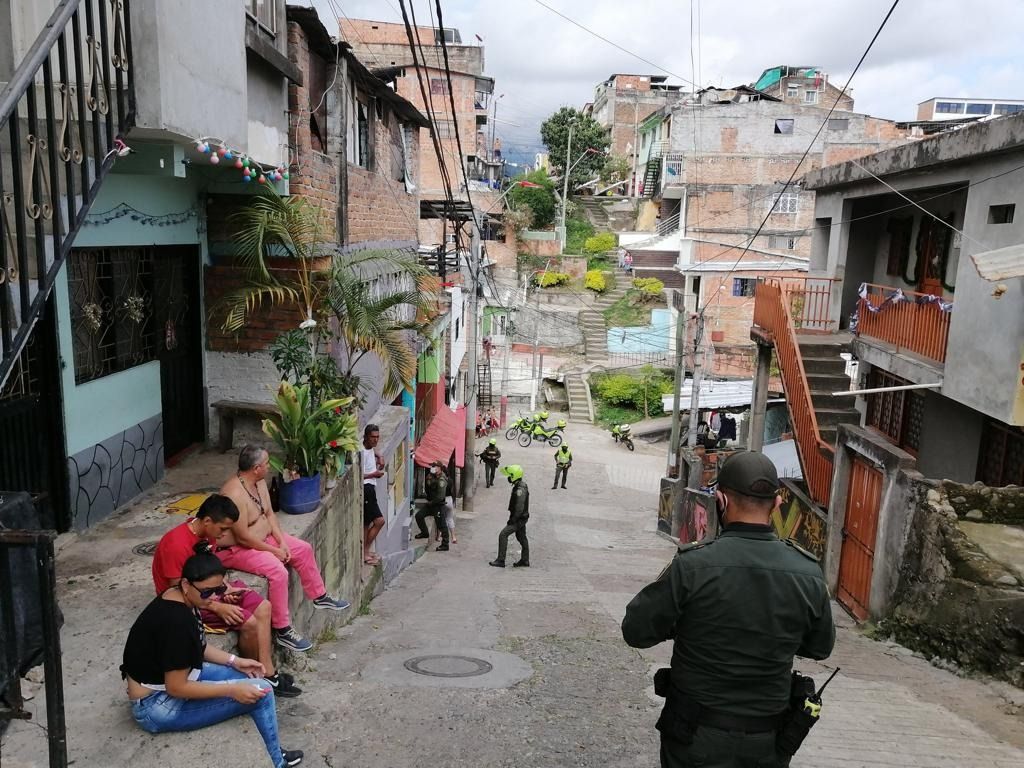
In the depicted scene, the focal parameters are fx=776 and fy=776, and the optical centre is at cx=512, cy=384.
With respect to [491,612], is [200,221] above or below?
above

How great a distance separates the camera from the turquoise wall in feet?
20.9

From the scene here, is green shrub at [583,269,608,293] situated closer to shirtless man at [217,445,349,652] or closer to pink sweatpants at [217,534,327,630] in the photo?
shirtless man at [217,445,349,652]

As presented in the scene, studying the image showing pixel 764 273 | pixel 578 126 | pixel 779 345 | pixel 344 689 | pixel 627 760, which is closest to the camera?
pixel 627 760

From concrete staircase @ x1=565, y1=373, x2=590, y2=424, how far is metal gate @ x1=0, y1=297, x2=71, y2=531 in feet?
82.8

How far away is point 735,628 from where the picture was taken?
9.56ft

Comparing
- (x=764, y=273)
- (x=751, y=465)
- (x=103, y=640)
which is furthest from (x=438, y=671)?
(x=764, y=273)

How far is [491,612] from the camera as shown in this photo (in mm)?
8547

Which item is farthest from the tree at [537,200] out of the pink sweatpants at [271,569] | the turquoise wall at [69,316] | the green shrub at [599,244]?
the pink sweatpants at [271,569]

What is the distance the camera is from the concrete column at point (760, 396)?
14.9 meters

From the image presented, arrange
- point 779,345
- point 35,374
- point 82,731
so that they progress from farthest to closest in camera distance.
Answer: point 779,345
point 35,374
point 82,731

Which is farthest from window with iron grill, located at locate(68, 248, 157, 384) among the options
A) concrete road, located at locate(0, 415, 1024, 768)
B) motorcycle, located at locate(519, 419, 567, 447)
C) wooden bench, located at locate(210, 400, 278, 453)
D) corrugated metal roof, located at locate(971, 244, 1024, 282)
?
motorcycle, located at locate(519, 419, 567, 447)

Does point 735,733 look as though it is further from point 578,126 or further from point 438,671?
point 578,126

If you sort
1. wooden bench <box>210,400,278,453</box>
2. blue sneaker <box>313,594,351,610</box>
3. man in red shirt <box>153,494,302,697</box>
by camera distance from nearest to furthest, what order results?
man in red shirt <box>153,494,302,697</box> → blue sneaker <box>313,594,351,610</box> → wooden bench <box>210,400,278,453</box>

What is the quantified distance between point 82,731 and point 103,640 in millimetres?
1031
